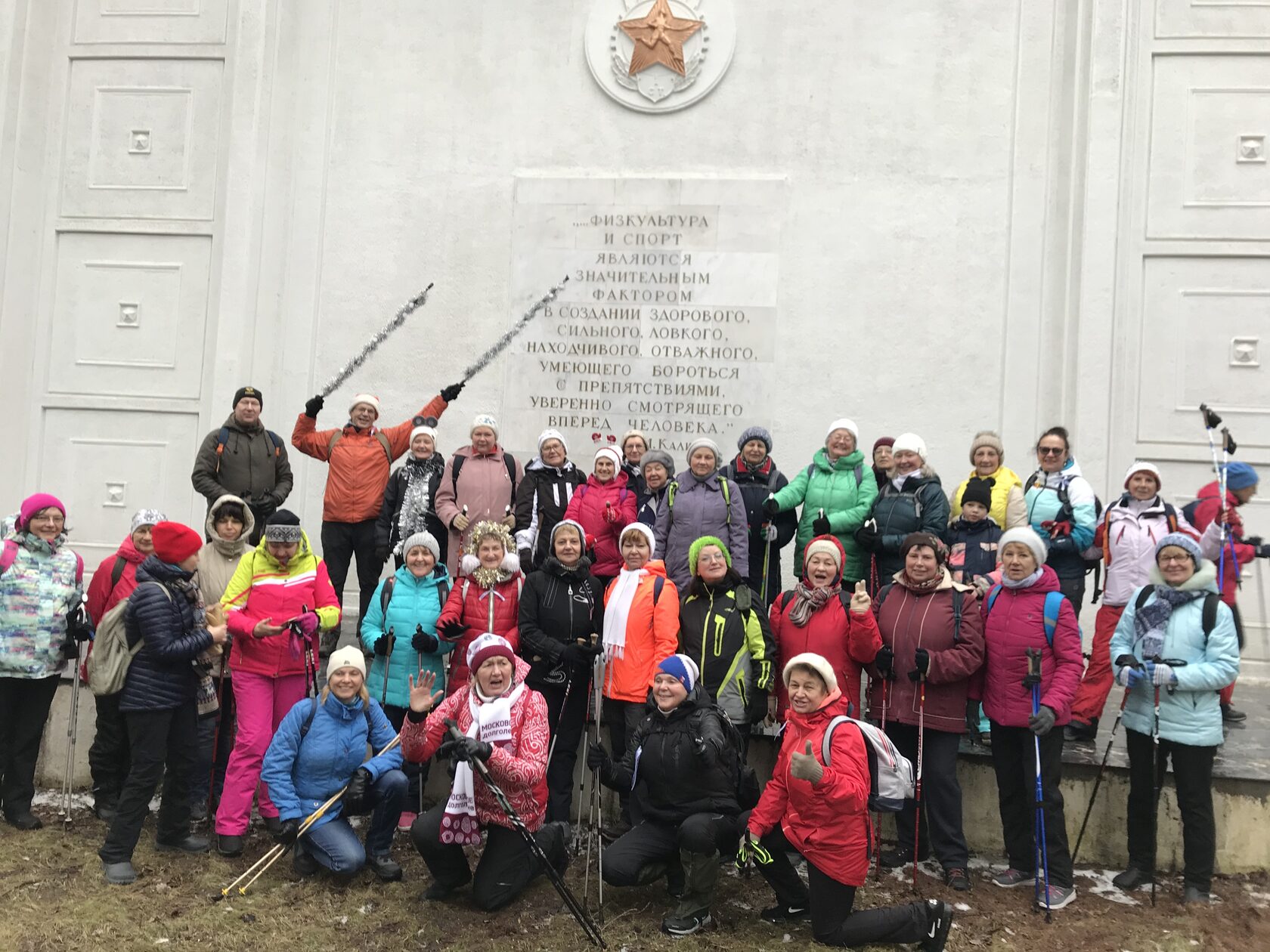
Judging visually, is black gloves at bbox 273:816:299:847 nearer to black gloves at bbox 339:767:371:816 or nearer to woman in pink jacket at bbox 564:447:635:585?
black gloves at bbox 339:767:371:816

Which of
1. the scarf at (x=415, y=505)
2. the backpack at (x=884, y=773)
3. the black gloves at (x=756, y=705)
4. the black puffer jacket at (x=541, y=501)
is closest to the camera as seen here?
Answer: the backpack at (x=884, y=773)

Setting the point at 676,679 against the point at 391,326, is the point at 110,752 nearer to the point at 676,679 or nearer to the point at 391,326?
the point at 676,679

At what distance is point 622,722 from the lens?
5.95m

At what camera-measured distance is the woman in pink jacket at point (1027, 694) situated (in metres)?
5.30

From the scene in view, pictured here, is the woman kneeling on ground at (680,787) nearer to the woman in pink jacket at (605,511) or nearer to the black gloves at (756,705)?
the black gloves at (756,705)

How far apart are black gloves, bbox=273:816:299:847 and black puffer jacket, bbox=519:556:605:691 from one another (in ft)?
4.30

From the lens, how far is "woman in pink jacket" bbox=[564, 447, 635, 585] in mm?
6953

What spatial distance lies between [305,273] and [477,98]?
88.7 inches

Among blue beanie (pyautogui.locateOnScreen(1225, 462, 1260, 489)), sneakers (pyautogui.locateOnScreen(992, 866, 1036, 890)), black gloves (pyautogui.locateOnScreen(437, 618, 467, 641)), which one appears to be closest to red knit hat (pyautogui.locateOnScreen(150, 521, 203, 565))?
black gloves (pyautogui.locateOnScreen(437, 618, 467, 641))

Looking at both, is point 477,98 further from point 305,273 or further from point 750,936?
point 750,936

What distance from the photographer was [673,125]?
395 inches

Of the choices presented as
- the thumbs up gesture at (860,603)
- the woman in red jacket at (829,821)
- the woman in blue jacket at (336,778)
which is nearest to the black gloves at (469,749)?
the woman in blue jacket at (336,778)

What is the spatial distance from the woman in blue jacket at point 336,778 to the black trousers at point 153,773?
51 centimetres

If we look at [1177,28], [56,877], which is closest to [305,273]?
[56,877]
